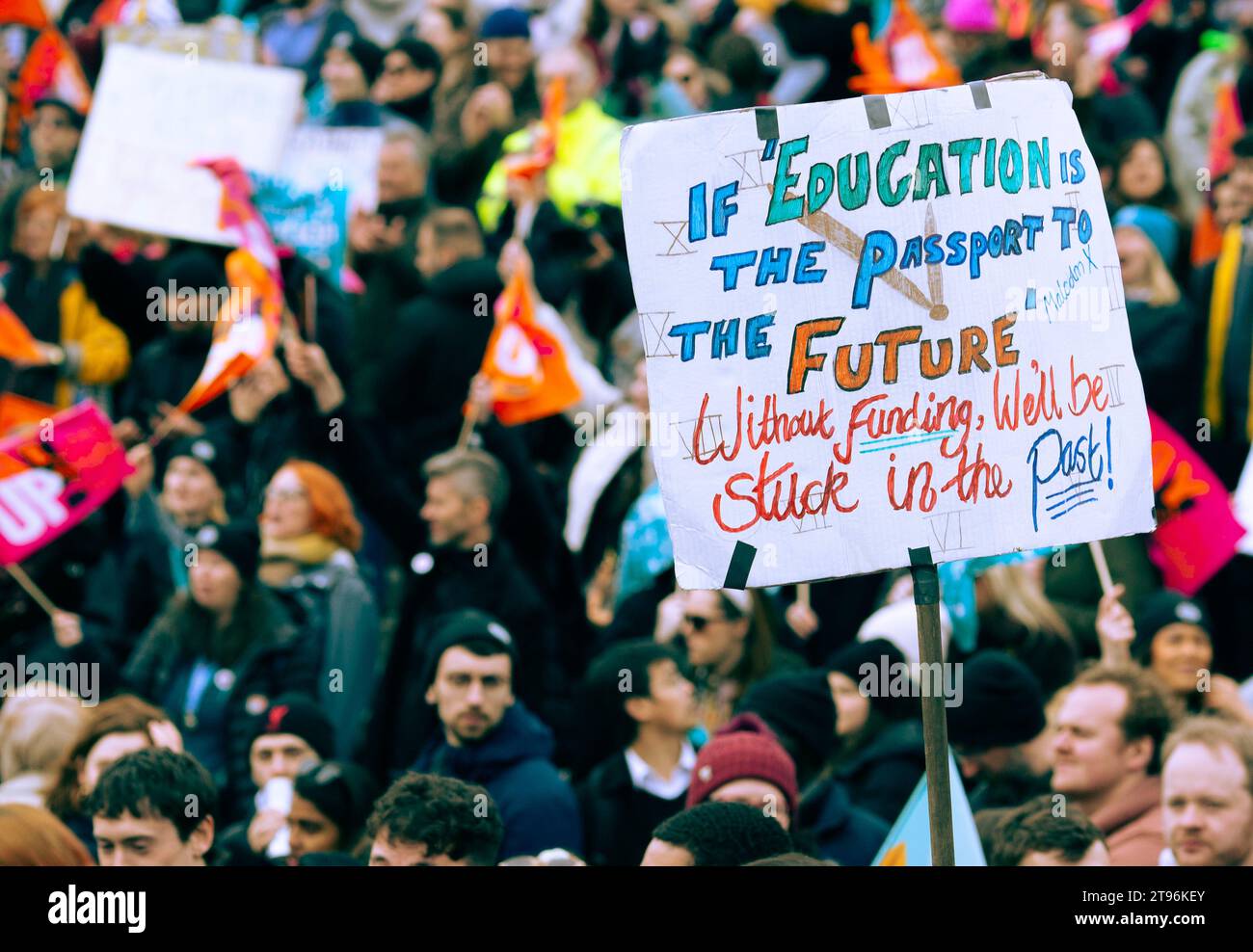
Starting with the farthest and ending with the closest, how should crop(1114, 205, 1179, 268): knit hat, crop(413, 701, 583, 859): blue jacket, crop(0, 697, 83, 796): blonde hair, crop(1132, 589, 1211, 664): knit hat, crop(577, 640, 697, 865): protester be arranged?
crop(1114, 205, 1179, 268): knit hat, crop(1132, 589, 1211, 664): knit hat, crop(0, 697, 83, 796): blonde hair, crop(577, 640, 697, 865): protester, crop(413, 701, 583, 859): blue jacket

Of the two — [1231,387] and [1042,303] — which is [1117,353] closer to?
[1042,303]

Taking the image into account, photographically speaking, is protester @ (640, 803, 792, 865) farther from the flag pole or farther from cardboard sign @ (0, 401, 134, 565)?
cardboard sign @ (0, 401, 134, 565)

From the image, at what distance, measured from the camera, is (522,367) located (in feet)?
28.2

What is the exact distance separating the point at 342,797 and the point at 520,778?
0.53 meters

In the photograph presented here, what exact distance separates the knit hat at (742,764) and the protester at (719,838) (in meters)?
0.83

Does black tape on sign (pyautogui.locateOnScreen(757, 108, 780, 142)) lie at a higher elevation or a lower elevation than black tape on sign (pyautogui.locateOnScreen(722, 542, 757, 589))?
higher

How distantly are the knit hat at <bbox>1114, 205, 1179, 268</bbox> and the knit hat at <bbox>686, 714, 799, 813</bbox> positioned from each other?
364 cm

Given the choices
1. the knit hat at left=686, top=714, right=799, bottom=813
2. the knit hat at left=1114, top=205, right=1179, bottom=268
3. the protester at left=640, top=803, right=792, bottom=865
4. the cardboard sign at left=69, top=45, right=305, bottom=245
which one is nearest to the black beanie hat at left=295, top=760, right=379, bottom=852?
the knit hat at left=686, top=714, right=799, bottom=813

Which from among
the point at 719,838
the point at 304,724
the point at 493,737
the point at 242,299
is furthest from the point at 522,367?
the point at 719,838

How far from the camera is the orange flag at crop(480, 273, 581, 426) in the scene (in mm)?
8586

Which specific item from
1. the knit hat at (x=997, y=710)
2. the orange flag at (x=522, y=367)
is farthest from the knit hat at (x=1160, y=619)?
the orange flag at (x=522, y=367)
